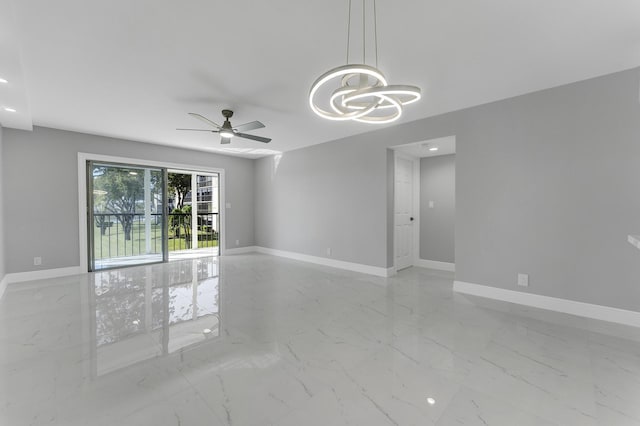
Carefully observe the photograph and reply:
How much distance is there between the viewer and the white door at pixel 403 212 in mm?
5176

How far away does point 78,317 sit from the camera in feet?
10.0

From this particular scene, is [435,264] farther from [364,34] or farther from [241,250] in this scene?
[241,250]

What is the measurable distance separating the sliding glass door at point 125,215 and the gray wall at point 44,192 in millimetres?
297

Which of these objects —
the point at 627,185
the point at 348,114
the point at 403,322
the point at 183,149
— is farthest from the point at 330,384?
the point at 183,149

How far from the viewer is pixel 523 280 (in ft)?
11.2

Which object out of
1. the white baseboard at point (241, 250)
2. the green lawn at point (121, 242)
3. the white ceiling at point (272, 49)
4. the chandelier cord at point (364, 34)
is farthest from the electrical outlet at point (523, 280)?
the green lawn at point (121, 242)

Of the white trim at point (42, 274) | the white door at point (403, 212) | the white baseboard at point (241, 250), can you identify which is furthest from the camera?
the white baseboard at point (241, 250)

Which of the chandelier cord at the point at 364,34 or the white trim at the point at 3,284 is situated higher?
the chandelier cord at the point at 364,34

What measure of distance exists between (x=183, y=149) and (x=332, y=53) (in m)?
4.99

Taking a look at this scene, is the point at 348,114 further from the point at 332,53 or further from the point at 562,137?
the point at 562,137

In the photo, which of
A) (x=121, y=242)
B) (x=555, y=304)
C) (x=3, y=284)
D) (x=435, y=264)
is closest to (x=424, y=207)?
(x=435, y=264)

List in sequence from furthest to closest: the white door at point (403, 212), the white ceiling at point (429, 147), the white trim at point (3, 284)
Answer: the white door at point (403, 212) → the white ceiling at point (429, 147) → the white trim at point (3, 284)

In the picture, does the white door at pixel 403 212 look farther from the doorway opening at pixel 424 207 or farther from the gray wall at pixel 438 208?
the gray wall at pixel 438 208

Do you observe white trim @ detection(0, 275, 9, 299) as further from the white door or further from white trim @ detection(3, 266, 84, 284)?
the white door
